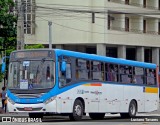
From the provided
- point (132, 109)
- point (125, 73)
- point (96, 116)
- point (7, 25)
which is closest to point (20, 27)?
point (7, 25)

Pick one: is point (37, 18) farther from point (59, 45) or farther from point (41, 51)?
point (41, 51)

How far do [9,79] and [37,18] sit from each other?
3835 centimetres

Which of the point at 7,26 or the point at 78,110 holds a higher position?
the point at 7,26

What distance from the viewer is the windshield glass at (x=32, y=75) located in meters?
22.6

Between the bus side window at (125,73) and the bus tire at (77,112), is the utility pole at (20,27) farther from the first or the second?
the bus tire at (77,112)

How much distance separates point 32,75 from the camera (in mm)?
22719

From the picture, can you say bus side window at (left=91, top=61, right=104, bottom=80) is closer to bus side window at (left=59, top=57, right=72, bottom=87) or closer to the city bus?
the city bus

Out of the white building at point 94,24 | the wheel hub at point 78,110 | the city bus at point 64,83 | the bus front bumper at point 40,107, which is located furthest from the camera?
the white building at point 94,24

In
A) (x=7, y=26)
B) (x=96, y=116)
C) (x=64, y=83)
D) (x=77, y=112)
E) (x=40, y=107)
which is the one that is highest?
(x=7, y=26)

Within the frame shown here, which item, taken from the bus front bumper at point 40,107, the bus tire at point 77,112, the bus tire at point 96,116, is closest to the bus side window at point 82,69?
the bus tire at point 77,112

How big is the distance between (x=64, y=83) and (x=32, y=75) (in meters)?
1.47

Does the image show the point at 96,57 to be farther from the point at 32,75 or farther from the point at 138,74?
the point at 138,74

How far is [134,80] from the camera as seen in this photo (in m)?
28.8

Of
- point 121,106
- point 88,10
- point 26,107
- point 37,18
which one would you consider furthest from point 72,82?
point 37,18
